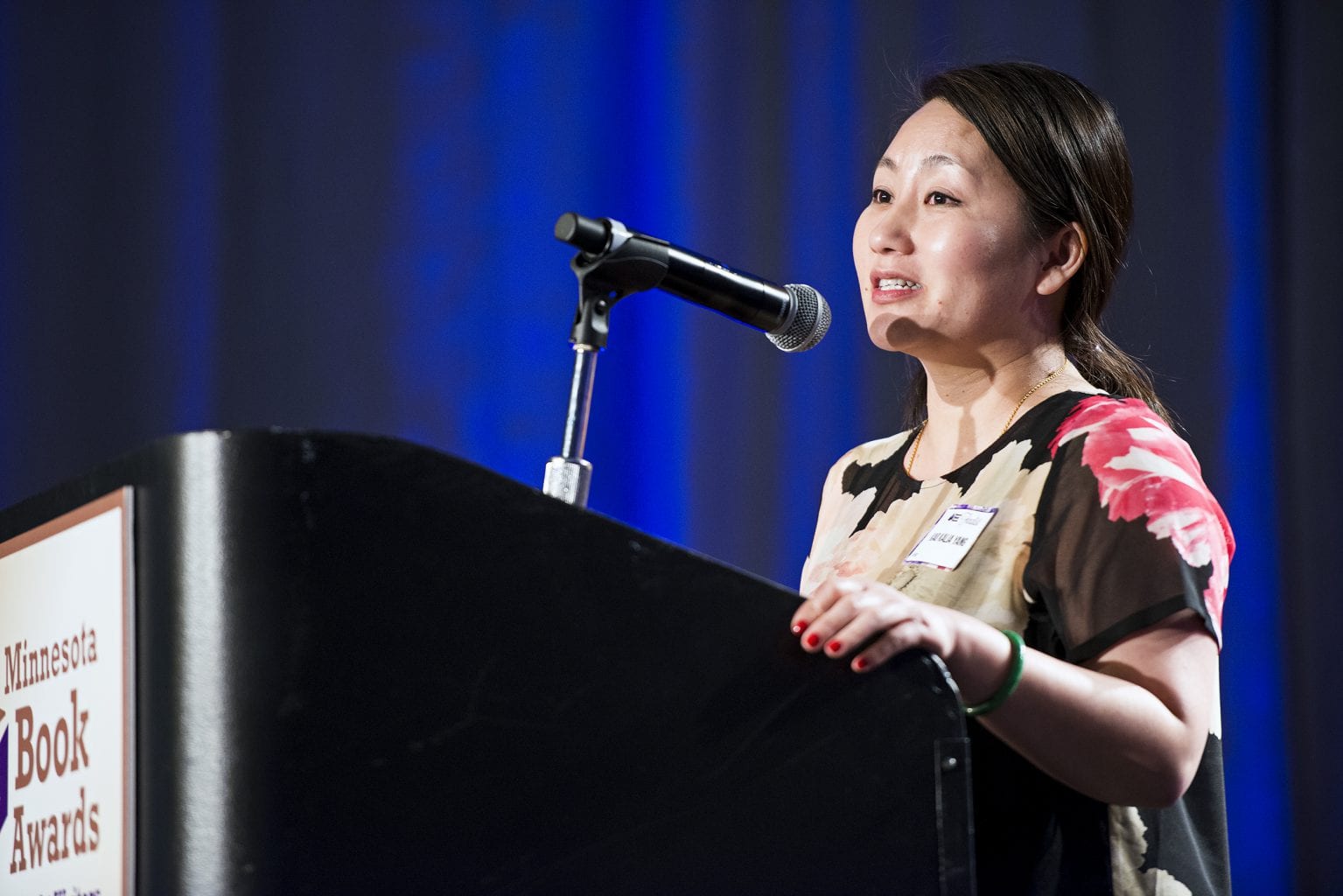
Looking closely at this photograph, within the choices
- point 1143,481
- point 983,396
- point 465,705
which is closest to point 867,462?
point 983,396

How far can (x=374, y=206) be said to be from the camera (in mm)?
2789

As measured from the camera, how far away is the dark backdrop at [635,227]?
265 cm

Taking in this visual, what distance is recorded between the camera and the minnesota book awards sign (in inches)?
29.0

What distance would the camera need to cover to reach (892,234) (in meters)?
1.46

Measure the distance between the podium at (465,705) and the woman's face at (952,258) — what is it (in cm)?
70

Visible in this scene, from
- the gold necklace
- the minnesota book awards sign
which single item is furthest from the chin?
the minnesota book awards sign

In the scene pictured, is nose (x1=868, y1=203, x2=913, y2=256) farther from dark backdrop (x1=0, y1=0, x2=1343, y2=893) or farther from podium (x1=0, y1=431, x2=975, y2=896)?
dark backdrop (x1=0, y1=0, x2=1343, y2=893)

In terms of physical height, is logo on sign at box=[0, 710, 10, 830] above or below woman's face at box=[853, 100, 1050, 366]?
below

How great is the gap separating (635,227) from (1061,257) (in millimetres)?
1454

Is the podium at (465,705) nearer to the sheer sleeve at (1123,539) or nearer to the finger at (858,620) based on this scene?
the finger at (858,620)

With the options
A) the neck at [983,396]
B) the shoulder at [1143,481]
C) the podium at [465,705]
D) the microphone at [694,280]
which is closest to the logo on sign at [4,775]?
the podium at [465,705]

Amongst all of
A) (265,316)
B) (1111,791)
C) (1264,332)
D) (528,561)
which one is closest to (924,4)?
(1264,332)

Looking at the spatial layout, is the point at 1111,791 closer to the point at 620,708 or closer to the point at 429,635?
the point at 620,708

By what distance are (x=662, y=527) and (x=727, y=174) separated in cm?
75
